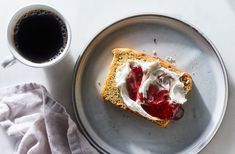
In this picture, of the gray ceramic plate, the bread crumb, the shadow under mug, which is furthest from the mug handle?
the bread crumb

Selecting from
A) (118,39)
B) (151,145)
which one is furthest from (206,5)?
(151,145)

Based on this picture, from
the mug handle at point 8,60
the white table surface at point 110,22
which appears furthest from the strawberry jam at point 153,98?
the mug handle at point 8,60

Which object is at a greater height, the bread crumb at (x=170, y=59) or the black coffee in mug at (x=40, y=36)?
the bread crumb at (x=170, y=59)

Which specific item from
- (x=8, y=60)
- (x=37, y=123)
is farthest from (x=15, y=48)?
(x=37, y=123)

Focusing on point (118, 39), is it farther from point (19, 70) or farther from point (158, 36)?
point (19, 70)

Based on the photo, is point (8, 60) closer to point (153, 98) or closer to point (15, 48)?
point (15, 48)

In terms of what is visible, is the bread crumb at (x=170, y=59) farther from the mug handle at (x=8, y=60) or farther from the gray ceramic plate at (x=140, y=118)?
the mug handle at (x=8, y=60)
